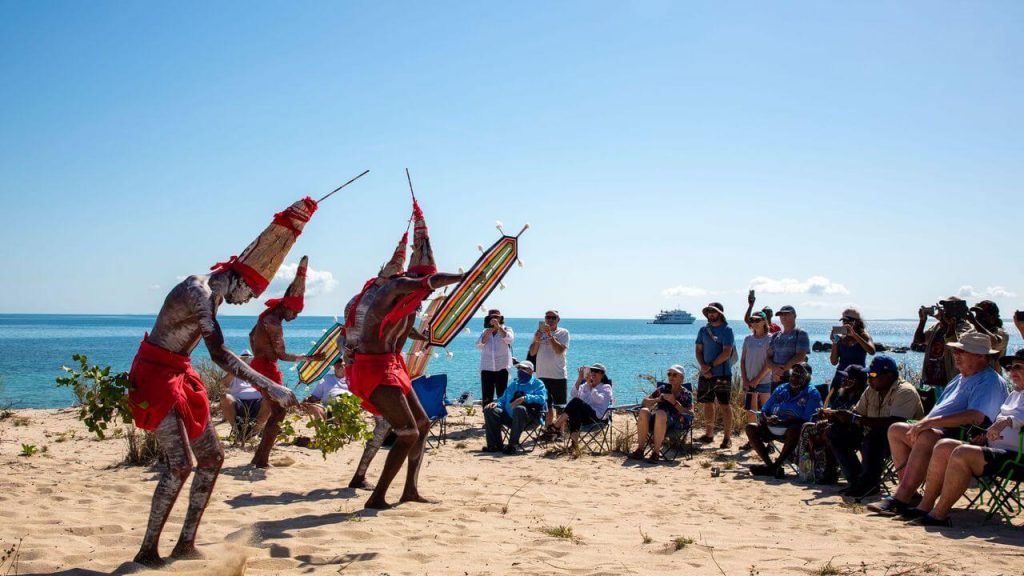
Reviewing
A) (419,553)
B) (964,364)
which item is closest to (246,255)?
(419,553)

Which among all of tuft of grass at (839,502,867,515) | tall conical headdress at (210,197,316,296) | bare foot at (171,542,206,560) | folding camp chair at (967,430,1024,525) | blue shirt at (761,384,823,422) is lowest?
tuft of grass at (839,502,867,515)

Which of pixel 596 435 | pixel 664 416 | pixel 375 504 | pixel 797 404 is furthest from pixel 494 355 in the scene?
pixel 375 504

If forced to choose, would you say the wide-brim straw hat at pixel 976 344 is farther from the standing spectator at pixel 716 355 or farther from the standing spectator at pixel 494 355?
the standing spectator at pixel 494 355

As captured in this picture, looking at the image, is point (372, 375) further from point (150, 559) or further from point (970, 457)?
point (970, 457)

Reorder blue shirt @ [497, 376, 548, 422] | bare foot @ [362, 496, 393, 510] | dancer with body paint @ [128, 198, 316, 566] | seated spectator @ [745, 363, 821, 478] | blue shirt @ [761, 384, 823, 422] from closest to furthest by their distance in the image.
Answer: dancer with body paint @ [128, 198, 316, 566] < bare foot @ [362, 496, 393, 510] < seated spectator @ [745, 363, 821, 478] < blue shirt @ [761, 384, 823, 422] < blue shirt @ [497, 376, 548, 422]

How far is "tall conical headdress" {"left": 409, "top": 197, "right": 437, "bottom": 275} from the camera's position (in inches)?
242

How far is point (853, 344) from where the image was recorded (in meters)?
8.66

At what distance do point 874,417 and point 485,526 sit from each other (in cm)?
379

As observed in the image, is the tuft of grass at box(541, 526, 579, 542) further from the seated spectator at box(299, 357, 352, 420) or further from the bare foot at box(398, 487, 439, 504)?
the seated spectator at box(299, 357, 352, 420)

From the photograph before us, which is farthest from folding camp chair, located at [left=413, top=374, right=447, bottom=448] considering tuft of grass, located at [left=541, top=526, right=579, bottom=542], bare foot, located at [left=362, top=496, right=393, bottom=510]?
tuft of grass, located at [left=541, top=526, right=579, bottom=542]

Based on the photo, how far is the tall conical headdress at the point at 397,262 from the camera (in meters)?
6.80

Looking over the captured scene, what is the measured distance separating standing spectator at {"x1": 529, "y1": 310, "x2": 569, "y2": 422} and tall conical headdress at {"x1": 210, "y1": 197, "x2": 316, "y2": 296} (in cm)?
651

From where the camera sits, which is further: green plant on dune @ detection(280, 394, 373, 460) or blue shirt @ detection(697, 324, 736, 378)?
blue shirt @ detection(697, 324, 736, 378)

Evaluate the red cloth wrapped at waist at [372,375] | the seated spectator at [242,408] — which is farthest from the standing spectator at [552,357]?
the red cloth wrapped at waist at [372,375]
